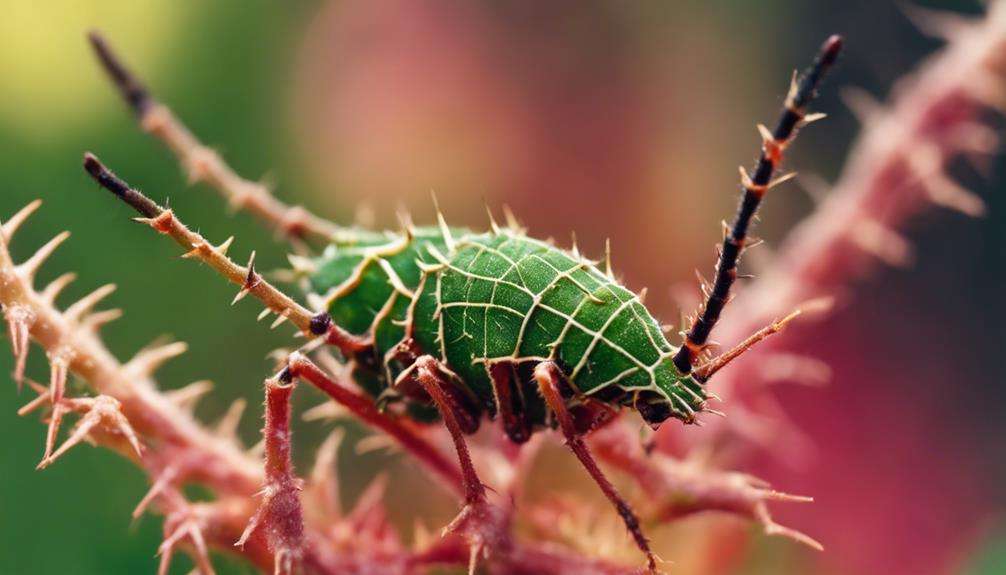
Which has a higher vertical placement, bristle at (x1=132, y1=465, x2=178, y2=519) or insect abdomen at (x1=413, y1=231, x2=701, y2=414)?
insect abdomen at (x1=413, y1=231, x2=701, y2=414)

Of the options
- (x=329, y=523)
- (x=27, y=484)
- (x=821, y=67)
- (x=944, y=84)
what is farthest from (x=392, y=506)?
(x=821, y=67)

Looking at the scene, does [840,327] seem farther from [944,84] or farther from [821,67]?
[821,67]

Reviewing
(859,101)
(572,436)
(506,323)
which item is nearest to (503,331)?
(506,323)

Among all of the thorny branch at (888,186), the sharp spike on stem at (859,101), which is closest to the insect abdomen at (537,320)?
the thorny branch at (888,186)

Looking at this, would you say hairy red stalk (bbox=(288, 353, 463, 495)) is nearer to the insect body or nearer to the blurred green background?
the insect body

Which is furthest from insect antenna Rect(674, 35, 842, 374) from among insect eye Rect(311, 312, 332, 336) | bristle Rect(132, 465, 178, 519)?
bristle Rect(132, 465, 178, 519)

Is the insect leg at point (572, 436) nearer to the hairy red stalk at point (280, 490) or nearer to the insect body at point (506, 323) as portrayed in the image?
the insect body at point (506, 323)
